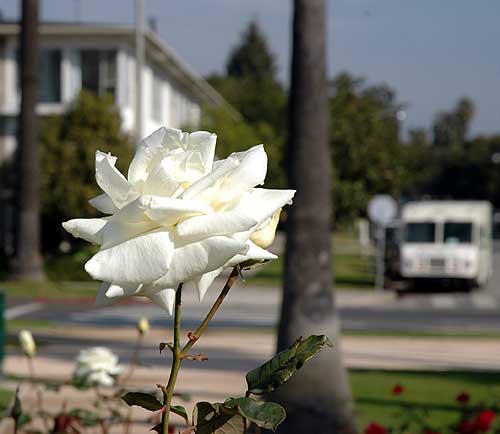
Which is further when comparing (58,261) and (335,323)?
(58,261)

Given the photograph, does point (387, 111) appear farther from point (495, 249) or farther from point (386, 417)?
point (386, 417)

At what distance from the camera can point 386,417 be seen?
33.7 ft

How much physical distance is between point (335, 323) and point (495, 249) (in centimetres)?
5869

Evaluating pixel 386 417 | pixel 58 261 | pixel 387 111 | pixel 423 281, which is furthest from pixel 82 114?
pixel 386 417

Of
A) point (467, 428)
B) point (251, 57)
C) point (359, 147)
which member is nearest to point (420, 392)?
point (467, 428)

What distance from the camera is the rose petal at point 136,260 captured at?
1.65m

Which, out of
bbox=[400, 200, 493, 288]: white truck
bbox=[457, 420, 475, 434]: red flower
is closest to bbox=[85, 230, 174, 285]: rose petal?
bbox=[457, 420, 475, 434]: red flower

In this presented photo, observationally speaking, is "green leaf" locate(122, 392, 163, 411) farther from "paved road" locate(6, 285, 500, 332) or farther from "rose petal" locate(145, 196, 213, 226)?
"paved road" locate(6, 285, 500, 332)

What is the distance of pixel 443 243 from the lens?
31891 mm

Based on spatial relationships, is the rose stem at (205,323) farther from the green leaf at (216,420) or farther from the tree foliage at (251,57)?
the tree foliage at (251,57)

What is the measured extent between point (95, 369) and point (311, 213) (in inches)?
189

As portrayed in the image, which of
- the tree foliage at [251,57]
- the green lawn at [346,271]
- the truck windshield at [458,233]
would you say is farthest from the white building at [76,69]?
the tree foliage at [251,57]

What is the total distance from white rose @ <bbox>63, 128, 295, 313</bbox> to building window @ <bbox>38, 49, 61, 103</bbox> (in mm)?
37940

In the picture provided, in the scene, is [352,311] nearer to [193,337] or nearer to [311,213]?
[311,213]
